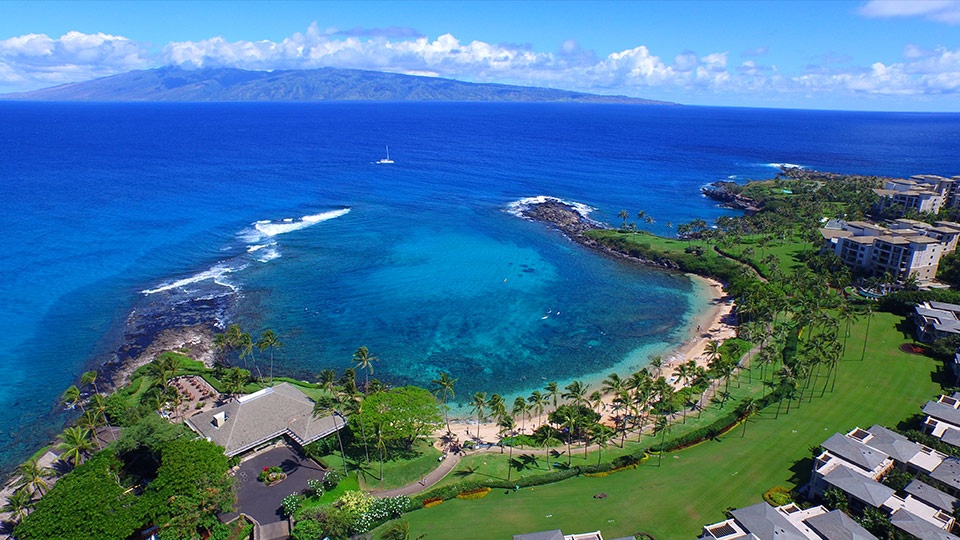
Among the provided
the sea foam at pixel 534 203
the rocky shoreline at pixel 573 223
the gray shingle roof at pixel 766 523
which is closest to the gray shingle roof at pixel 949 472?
the gray shingle roof at pixel 766 523

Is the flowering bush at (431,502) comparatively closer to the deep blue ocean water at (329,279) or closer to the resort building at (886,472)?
the deep blue ocean water at (329,279)

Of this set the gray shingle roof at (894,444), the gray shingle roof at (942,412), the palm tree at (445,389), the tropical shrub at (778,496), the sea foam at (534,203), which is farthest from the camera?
the sea foam at (534,203)

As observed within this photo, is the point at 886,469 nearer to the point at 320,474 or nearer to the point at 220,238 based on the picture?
the point at 320,474

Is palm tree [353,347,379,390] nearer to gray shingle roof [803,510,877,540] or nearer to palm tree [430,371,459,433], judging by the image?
palm tree [430,371,459,433]

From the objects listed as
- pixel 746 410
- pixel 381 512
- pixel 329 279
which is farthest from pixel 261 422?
pixel 746 410

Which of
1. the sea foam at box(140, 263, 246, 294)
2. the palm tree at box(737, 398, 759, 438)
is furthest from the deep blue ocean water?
the palm tree at box(737, 398, 759, 438)

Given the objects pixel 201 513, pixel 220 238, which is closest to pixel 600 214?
pixel 220 238

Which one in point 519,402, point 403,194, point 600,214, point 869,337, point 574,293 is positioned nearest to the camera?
point 519,402
